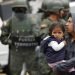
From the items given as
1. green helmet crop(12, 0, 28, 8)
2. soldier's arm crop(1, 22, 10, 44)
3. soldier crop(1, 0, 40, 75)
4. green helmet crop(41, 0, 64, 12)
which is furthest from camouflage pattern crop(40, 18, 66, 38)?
soldier's arm crop(1, 22, 10, 44)

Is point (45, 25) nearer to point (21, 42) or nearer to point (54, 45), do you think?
point (21, 42)

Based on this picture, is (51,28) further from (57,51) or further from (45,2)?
(45,2)

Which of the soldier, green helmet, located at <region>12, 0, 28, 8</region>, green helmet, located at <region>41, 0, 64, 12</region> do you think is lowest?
the soldier

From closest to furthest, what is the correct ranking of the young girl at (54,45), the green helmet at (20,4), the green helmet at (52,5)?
the young girl at (54,45), the green helmet at (20,4), the green helmet at (52,5)

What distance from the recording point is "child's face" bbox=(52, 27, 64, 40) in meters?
7.29

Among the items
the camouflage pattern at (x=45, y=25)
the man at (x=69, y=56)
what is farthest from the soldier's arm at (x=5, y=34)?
the man at (x=69, y=56)

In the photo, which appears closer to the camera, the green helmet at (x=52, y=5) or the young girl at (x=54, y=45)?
the young girl at (x=54, y=45)

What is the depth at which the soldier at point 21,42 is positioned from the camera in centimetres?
820

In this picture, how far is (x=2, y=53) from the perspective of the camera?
970cm

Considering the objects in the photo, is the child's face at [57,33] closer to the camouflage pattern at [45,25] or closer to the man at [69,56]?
the man at [69,56]

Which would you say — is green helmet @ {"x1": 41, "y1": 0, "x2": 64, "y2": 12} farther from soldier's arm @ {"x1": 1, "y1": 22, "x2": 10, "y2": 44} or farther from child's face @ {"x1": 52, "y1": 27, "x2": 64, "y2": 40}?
child's face @ {"x1": 52, "y1": 27, "x2": 64, "y2": 40}

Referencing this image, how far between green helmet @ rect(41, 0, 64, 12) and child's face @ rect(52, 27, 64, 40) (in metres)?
1.19

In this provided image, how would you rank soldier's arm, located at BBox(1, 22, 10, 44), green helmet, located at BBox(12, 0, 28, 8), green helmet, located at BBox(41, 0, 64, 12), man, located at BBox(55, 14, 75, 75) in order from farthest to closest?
1. green helmet, located at BBox(41, 0, 64, 12)
2. green helmet, located at BBox(12, 0, 28, 8)
3. soldier's arm, located at BBox(1, 22, 10, 44)
4. man, located at BBox(55, 14, 75, 75)

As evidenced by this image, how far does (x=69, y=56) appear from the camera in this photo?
658cm
